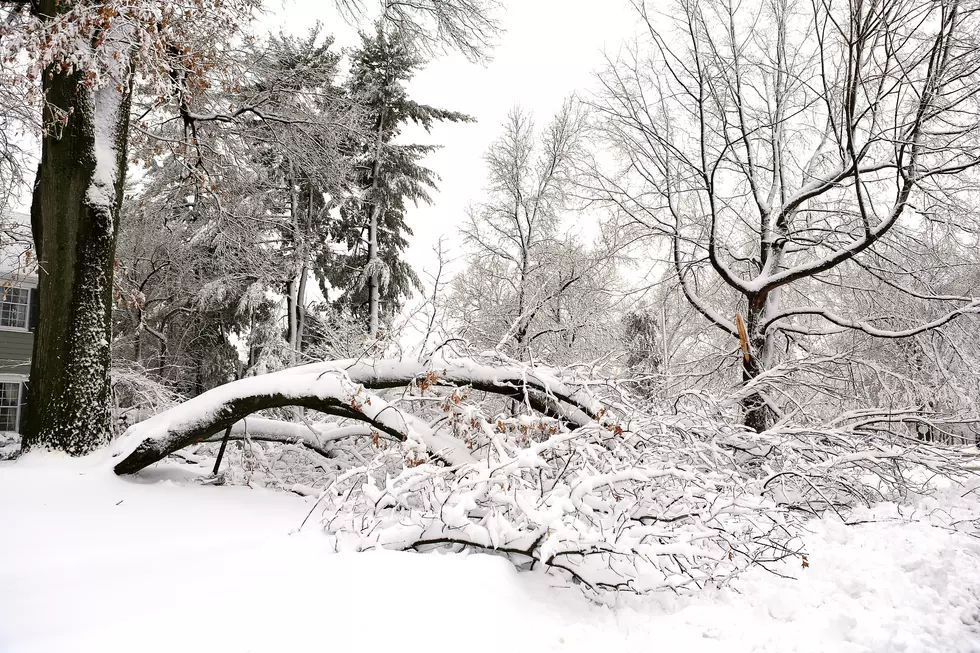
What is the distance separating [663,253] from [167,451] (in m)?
9.10

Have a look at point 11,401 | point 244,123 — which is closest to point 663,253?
point 244,123

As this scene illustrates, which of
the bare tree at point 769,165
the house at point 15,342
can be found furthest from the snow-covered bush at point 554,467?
the house at point 15,342

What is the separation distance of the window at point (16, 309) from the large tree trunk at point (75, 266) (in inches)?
609

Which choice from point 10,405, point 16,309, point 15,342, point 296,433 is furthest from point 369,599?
point 16,309

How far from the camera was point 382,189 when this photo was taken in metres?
17.8

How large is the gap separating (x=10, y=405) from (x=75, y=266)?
52.8 ft

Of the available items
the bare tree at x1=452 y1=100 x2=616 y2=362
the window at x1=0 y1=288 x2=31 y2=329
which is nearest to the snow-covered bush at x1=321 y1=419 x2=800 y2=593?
the bare tree at x1=452 y1=100 x2=616 y2=362

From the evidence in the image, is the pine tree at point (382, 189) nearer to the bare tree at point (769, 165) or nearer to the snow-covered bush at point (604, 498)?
the bare tree at point (769, 165)

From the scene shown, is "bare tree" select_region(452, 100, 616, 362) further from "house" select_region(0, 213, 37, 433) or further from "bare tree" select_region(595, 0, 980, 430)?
"house" select_region(0, 213, 37, 433)

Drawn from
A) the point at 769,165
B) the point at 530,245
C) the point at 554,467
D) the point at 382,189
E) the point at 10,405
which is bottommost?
the point at 10,405

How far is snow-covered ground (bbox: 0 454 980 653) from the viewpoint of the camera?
2.37 metres

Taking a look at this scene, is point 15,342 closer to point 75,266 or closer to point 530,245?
point 75,266

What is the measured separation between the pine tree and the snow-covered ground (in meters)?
13.6

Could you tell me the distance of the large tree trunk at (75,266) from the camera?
16.4 feet
